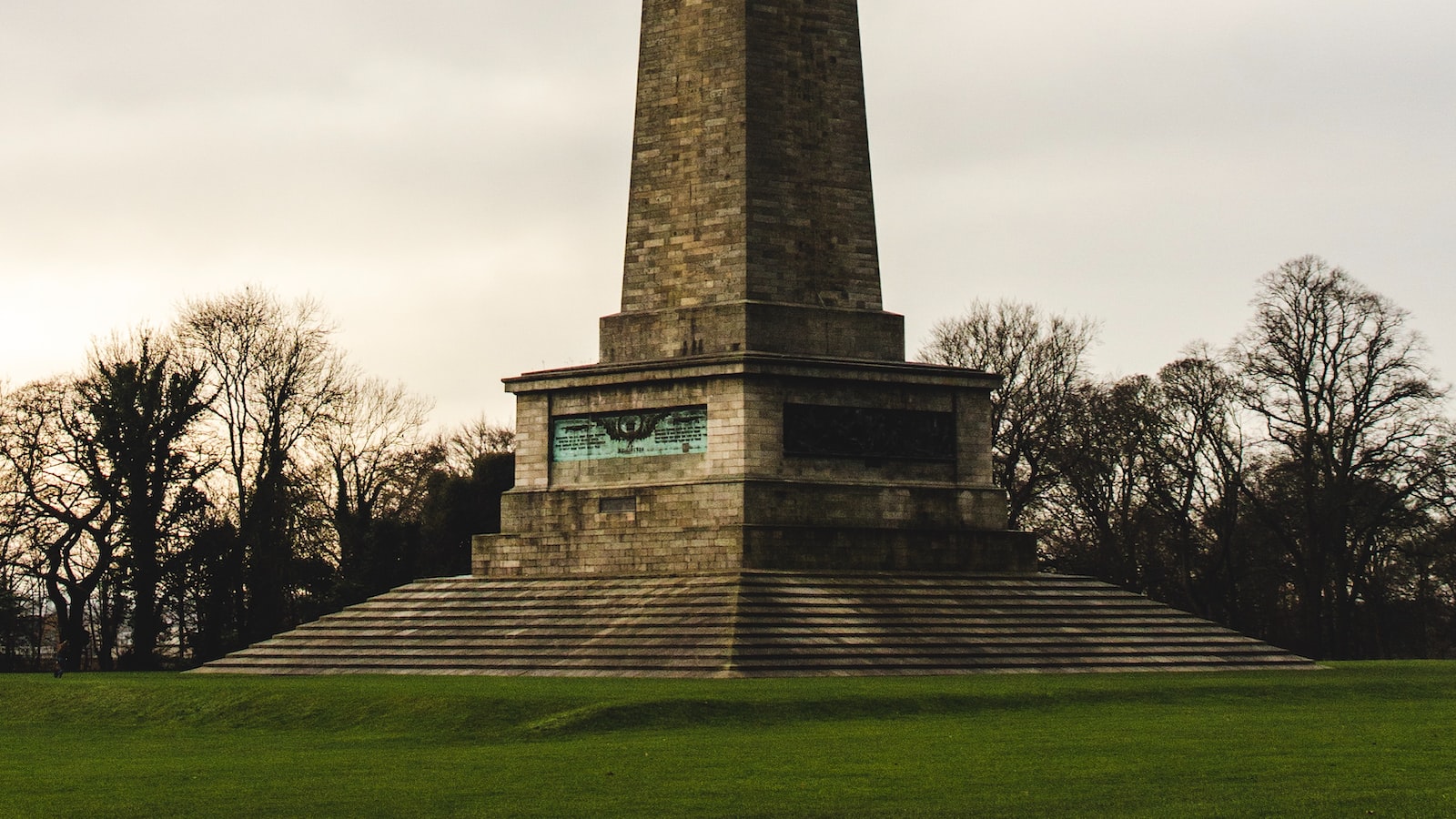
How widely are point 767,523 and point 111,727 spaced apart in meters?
10.7

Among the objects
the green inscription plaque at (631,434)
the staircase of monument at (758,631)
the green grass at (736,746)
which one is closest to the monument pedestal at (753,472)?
the green inscription plaque at (631,434)

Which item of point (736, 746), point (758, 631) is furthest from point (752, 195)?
point (736, 746)

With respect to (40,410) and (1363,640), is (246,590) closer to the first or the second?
(40,410)

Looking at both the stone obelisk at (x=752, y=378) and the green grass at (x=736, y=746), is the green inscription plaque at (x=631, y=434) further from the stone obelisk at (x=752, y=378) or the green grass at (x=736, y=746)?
the green grass at (x=736, y=746)

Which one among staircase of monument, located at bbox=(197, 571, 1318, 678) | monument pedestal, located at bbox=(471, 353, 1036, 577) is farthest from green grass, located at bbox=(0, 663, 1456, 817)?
monument pedestal, located at bbox=(471, 353, 1036, 577)

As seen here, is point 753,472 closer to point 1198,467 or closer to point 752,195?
point 752,195

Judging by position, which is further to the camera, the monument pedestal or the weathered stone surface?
the weathered stone surface

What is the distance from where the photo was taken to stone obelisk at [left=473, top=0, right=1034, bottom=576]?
2741 centimetres

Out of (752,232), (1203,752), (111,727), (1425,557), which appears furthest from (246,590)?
(1203,752)

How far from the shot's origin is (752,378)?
1076 inches

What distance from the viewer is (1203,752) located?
44.6ft

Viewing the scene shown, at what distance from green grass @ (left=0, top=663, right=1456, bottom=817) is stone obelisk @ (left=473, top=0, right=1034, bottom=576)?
593 centimetres

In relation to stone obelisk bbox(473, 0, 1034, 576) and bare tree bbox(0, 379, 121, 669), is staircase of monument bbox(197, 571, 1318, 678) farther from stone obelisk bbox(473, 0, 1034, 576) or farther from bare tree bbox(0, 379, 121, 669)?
bare tree bbox(0, 379, 121, 669)

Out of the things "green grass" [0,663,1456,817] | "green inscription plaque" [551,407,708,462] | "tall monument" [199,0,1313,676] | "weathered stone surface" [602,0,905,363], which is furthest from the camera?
"weathered stone surface" [602,0,905,363]
